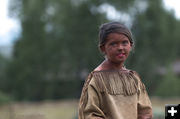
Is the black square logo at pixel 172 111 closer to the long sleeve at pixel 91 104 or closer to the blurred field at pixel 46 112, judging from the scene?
the long sleeve at pixel 91 104

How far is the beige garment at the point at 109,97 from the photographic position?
→ 261 cm

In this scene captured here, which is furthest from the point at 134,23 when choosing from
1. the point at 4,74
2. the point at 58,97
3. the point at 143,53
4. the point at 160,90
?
the point at 4,74

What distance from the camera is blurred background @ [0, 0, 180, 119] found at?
117ft

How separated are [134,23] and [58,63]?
7.39 metres

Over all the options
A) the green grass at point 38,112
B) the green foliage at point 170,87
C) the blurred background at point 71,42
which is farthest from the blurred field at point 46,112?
the blurred background at point 71,42

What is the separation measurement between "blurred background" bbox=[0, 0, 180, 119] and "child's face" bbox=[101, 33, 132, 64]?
31095 millimetres

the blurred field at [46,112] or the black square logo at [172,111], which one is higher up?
the blurred field at [46,112]

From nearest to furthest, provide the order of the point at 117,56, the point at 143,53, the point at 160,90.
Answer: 1. the point at 117,56
2. the point at 160,90
3. the point at 143,53

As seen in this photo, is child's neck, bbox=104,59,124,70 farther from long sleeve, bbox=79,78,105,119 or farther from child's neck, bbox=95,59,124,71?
long sleeve, bbox=79,78,105,119

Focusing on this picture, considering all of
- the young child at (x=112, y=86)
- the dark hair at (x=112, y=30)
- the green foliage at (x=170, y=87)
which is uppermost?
the green foliage at (x=170, y=87)

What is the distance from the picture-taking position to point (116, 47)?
8.71 ft

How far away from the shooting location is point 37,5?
36219 mm

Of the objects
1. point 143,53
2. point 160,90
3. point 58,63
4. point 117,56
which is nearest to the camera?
point 117,56

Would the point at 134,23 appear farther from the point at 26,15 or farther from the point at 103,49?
the point at 103,49
